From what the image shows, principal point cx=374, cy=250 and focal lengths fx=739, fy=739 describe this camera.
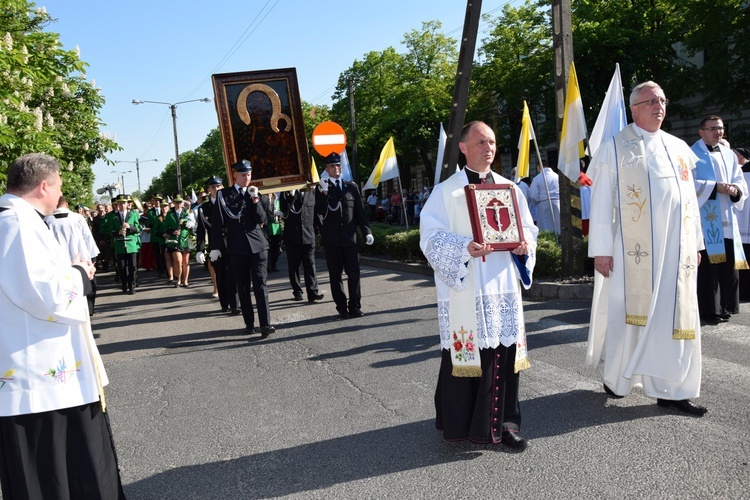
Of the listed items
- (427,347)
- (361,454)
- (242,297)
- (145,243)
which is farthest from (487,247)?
(145,243)

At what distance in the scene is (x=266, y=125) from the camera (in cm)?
1059

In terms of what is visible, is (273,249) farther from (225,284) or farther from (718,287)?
(718,287)

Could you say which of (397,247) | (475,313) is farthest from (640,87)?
(397,247)

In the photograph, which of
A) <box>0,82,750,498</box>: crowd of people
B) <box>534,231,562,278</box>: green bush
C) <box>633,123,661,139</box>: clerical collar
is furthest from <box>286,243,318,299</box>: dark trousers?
<box>633,123,661,139</box>: clerical collar

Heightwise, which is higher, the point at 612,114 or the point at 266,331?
the point at 612,114

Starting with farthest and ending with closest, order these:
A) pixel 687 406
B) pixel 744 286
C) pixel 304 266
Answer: pixel 304 266
pixel 744 286
pixel 687 406

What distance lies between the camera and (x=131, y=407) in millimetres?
5941

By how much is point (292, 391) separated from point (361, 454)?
67.5 inches

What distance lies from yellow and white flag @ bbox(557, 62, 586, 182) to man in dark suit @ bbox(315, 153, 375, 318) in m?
2.91

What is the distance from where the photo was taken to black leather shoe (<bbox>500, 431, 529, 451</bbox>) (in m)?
4.32

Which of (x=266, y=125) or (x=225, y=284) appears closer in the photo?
(x=266, y=125)

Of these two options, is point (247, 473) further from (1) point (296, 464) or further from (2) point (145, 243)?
(2) point (145, 243)

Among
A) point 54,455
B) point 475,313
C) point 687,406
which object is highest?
point 475,313

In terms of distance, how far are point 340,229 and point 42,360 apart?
6.77 m
